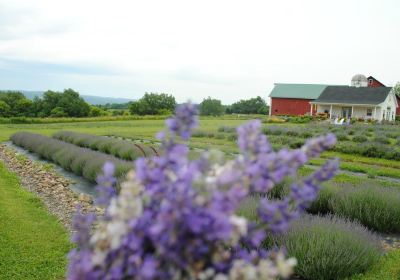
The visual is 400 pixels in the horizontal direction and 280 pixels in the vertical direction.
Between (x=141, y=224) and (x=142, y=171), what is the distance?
0.63 ft

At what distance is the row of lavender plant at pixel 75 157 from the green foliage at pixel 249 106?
6043cm

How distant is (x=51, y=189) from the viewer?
427 inches

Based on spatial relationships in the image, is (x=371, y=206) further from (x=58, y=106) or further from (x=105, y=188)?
(x=58, y=106)

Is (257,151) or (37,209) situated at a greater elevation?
(257,151)

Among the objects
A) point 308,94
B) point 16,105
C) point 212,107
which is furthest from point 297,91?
point 16,105

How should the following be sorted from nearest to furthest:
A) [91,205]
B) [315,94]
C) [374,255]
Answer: [374,255], [91,205], [315,94]

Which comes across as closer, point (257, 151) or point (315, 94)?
point (257, 151)

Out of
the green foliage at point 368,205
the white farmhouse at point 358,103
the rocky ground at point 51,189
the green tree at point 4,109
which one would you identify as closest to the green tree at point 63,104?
the green tree at point 4,109

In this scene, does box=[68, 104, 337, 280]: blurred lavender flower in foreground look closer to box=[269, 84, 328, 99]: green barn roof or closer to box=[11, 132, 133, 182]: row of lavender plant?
box=[11, 132, 133, 182]: row of lavender plant

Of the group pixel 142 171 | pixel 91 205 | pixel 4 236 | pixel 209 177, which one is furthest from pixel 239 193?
pixel 91 205

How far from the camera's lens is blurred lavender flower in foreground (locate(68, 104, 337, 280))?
1467 millimetres

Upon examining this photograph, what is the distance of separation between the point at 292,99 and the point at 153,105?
26498 mm

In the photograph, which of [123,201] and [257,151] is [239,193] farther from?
[123,201]

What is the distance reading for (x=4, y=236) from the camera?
6926mm
